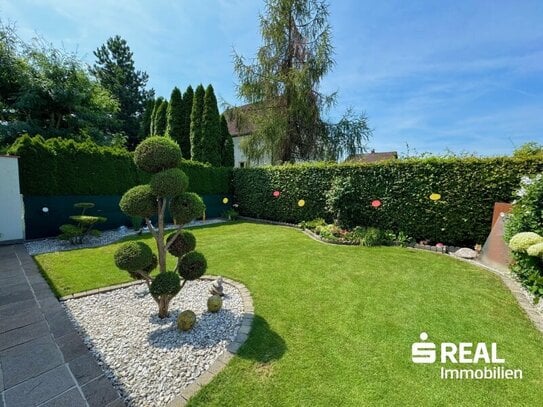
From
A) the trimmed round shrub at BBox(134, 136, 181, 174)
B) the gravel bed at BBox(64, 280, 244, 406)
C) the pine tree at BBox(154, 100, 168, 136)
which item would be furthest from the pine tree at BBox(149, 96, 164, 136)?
the trimmed round shrub at BBox(134, 136, 181, 174)

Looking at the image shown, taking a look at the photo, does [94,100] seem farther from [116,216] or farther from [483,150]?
[483,150]

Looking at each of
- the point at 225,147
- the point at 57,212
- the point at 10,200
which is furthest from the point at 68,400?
the point at 225,147

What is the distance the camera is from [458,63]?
306 inches

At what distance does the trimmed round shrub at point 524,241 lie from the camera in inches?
162

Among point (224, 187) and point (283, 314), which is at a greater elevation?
point (224, 187)

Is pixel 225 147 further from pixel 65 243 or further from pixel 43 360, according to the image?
pixel 43 360

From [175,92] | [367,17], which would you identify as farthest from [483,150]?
[175,92]

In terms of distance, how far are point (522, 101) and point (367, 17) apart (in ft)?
19.4

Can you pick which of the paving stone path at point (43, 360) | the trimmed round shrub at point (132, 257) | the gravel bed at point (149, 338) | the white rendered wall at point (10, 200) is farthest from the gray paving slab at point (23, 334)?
the white rendered wall at point (10, 200)

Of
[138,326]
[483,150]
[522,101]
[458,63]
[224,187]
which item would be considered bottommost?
[138,326]

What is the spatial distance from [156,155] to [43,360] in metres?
2.34

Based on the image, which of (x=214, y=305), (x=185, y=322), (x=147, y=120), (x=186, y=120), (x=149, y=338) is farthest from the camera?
(x=147, y=120)

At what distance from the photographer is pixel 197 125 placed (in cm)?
1648

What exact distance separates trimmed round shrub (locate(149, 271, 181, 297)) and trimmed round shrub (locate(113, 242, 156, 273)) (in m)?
0.24
